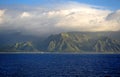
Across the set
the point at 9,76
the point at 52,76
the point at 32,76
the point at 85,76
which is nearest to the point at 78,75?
the point at 85,76

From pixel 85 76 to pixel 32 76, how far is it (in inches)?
848

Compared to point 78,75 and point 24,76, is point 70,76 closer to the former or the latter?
point 78,75

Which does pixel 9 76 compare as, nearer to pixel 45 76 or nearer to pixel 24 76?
pixel 24 76

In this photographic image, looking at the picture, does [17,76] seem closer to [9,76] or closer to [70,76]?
[9,76]

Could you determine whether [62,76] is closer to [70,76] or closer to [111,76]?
[70,76]

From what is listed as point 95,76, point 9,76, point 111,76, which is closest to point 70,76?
point 95,76

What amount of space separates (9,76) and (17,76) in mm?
3253

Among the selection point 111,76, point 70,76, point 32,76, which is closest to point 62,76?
point 70,76

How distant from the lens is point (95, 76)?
110 meters

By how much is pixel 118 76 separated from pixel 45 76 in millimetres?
30124

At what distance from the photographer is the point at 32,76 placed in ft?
359

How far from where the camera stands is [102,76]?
11131 cm

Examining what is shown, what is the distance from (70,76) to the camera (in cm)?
11031

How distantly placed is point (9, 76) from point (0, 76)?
3576 mm
